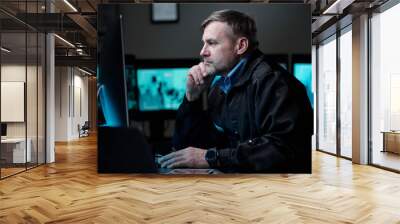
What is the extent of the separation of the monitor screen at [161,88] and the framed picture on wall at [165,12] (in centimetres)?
74

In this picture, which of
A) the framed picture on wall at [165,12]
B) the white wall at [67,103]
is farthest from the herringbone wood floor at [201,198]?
the white wall at [67,103]

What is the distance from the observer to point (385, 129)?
7762 millimetres

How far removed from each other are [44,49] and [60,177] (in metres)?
3.10

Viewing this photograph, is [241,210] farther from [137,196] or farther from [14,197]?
[14,197]

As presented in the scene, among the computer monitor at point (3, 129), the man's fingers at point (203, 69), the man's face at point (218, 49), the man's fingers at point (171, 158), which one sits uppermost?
the man's face at point (218, 49)

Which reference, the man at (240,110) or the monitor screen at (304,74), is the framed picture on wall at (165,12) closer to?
the man at (240,110)

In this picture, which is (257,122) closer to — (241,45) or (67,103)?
(241,45)

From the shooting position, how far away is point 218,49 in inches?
239

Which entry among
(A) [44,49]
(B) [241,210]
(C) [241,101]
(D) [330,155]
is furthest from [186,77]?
(D) [330,155]

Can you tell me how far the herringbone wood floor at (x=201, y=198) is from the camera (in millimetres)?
4305

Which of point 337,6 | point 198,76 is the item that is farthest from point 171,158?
point 337,6

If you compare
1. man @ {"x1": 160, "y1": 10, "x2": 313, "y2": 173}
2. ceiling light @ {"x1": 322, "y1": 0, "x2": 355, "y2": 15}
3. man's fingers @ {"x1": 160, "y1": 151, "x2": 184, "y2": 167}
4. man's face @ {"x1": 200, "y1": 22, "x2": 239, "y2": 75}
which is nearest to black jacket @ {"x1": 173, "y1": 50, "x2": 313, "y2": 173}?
man @ {"x1": 160, "y1": 10, "x2": 313, "y2": 173}

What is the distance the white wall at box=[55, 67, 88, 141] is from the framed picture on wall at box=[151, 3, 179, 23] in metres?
11.2

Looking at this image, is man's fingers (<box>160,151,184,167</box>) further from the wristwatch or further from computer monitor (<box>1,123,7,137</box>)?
computer monitor (<box>1,123,7,137</box>)
